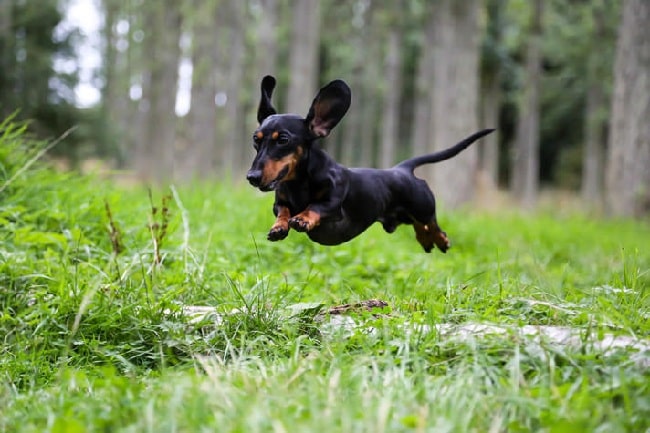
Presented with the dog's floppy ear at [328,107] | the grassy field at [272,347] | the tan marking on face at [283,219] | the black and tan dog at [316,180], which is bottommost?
the grassy field at [272,347]

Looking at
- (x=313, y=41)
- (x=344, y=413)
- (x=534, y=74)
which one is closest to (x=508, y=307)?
(x=344, y=413)

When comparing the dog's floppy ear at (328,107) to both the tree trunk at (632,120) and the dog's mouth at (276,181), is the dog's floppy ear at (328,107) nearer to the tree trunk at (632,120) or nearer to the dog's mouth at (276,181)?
the dog's mouth at (276,181)

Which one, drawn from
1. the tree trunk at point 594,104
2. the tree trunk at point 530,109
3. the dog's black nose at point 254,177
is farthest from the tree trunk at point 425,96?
the dog's black nose at point 254,177

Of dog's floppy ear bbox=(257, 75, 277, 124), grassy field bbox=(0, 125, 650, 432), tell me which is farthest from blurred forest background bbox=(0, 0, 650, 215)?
dog's floppy ear bbox=(257, 75, 277, 124)

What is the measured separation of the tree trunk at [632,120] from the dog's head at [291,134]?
10842 mm

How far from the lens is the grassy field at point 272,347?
2404 mm

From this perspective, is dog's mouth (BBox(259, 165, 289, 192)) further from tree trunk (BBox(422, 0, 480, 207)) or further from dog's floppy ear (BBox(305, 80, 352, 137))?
tree trunk (BBox(422, 0, 480, 207))

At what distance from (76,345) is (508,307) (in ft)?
7.62

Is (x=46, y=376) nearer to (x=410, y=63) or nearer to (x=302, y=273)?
(x=302, y=273)

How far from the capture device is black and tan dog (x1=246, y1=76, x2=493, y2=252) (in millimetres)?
2725

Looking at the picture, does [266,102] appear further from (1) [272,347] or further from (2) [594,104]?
Answer: (2) [594,104]

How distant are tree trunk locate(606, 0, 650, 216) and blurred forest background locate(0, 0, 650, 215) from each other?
26 millimetres

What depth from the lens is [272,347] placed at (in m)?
3.24

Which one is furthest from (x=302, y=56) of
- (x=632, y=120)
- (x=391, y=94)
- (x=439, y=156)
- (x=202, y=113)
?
(x=391, y=94)
